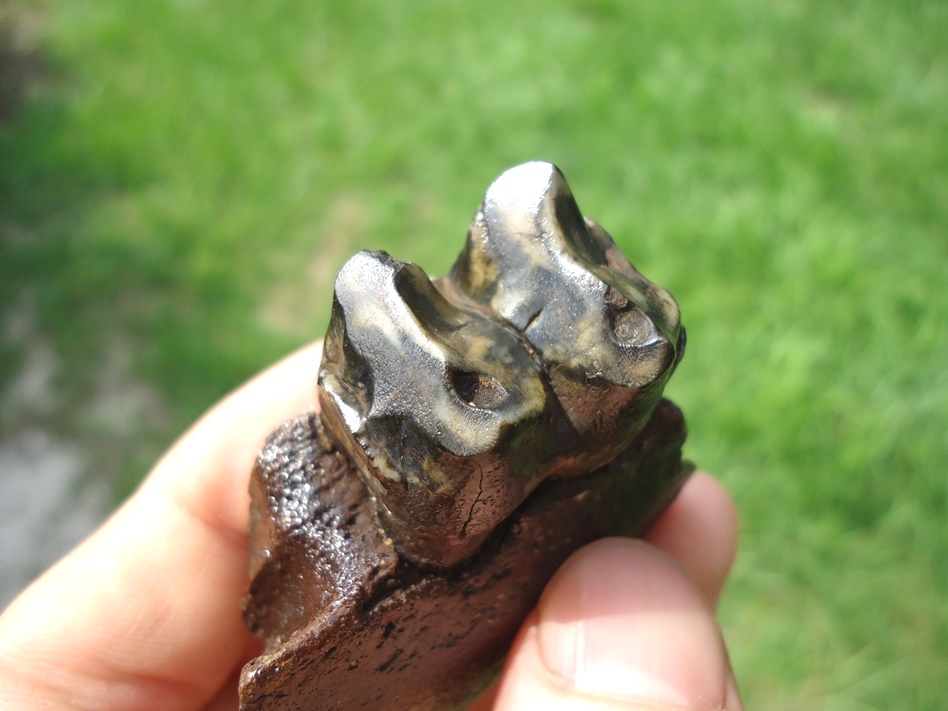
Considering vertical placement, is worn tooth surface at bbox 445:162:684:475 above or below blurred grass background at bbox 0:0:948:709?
above

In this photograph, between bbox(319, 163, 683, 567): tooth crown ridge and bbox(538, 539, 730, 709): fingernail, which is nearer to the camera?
bbox(319, 163, 683, 567): tooth crown ridge

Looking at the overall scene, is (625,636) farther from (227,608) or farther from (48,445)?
(48,445)

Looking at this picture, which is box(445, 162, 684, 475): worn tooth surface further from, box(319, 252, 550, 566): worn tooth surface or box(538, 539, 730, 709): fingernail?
box(538, 539, 730, 709): fingernail

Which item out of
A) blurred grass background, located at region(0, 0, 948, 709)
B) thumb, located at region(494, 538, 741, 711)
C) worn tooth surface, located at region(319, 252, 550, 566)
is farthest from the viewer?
blurred grass background, located at region(0, 0, 948, 709)

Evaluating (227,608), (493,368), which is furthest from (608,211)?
(493,368)

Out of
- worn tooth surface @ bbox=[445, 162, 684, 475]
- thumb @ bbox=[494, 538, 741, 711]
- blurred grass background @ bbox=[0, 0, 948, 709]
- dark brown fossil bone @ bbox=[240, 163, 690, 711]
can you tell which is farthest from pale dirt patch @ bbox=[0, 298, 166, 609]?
worn tooth surface @ bbox=[445, 162, 684, 475]

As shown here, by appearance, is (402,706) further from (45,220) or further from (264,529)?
(45,220)

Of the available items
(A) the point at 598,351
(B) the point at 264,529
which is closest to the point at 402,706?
(B) the point at 264,529

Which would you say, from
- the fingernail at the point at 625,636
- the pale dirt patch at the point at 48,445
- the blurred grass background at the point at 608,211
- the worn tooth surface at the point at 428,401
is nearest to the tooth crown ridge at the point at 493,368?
the worn tooth surface at the point at 428,401
